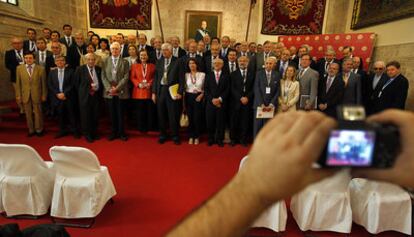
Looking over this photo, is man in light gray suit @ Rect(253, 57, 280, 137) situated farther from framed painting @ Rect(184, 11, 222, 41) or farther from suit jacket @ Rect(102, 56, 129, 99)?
framed painting @ Rect(184, 11, 222, 41)

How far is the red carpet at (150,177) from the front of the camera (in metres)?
2.62

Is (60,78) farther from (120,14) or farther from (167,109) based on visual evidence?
(120,14)

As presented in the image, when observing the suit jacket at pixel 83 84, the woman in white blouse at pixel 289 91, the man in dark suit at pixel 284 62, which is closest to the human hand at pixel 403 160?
the woman in white blouse at pixel 289 91

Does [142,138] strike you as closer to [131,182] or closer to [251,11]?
[131,182]

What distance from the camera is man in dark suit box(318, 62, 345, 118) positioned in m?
4.67

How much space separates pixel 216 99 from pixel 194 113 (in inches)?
22.2

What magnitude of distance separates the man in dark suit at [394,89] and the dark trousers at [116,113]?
5127mm

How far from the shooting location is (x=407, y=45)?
18.6 feet

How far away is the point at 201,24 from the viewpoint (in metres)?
9.94

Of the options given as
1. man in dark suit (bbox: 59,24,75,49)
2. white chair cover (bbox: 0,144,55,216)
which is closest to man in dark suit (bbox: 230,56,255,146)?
white chair cover (bbox: 0,144,55,216)

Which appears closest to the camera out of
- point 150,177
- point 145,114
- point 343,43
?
point 150,177

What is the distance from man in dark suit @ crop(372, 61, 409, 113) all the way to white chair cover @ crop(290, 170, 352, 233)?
3.26m

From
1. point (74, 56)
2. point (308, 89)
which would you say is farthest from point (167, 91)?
point (74, 56)

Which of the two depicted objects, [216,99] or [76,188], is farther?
[216,99]
